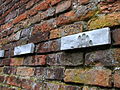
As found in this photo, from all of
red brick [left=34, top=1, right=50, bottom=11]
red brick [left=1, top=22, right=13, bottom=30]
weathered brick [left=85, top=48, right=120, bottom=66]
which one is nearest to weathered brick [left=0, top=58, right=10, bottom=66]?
red brick [left=1, top=22, right=13, bottom=30]

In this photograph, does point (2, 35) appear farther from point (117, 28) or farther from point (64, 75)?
point (117, 28)

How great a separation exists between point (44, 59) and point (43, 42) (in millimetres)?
136

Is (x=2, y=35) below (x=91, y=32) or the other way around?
the other way around

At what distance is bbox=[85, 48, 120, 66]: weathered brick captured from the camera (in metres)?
0.75

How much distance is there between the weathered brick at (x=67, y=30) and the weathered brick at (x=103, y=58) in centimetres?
18

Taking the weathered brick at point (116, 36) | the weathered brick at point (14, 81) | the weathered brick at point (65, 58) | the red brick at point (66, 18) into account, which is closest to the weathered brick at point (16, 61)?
the weathered brick at point (14, 81)

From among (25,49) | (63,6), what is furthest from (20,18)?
(63,6)

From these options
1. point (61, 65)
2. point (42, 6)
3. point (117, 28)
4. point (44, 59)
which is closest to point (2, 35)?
point (42, 6)

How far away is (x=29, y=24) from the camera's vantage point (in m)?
1.45

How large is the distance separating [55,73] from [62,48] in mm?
172

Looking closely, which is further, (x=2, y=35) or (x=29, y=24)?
(x=2, y=35)

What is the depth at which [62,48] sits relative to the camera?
3.18 feet

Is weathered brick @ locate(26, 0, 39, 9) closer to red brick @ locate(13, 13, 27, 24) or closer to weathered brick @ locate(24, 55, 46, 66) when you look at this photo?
red brick @ locate(13, 13, 27, 24)

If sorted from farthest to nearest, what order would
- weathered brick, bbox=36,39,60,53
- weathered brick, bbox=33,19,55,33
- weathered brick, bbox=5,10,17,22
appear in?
1. weathered brick, bbox=5,10,17,22
2. weathered brick, bbox=33,19,55,33
3. weathered brick, bbox=36,39,60,53
